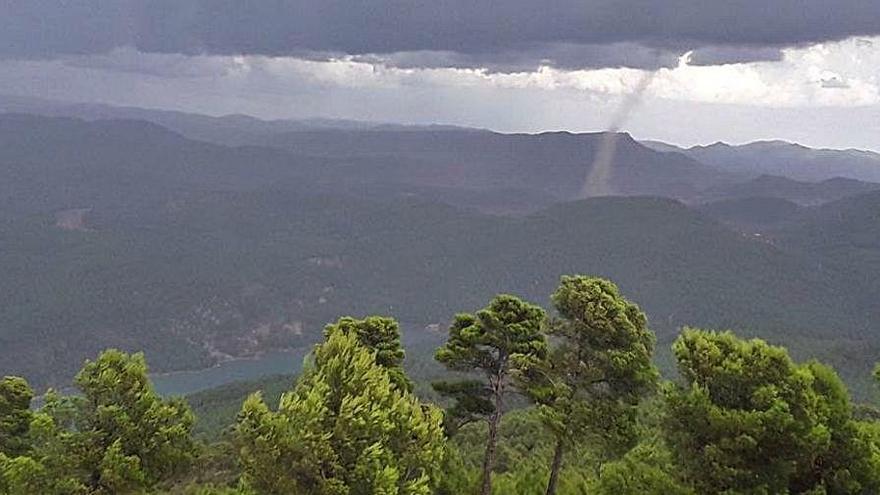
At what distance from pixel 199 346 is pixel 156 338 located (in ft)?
31.3

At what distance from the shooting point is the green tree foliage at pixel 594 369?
17234mm

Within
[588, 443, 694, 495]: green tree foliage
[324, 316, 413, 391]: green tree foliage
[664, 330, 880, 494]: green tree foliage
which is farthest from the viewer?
[324, 316, 413, 391]: green tree foliage

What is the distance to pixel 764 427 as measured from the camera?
14039 mm

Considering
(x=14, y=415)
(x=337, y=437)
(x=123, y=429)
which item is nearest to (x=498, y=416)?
(x=337, y=437)

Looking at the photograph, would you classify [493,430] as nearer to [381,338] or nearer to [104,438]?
[381,338]

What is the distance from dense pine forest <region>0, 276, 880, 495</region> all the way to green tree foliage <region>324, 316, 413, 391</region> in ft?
0.16

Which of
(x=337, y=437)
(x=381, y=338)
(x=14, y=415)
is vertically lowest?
(x=14, y=415)

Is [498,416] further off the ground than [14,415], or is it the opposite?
[498,416]

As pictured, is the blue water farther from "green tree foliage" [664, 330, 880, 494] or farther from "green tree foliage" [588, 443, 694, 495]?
"green tree foliage" [664, 330, 880, 494]

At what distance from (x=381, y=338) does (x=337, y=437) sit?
24.1 ft

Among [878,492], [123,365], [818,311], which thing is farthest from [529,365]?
[818,311]

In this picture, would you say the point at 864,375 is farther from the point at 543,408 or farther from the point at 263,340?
the point at 263,340

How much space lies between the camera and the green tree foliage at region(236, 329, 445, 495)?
12867 mm

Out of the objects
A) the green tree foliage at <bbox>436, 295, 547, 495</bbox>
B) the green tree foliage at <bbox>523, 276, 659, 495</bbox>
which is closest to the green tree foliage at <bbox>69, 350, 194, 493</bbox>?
the green tree foliage at <bbox>436, 295, 547, 495</bbox>
